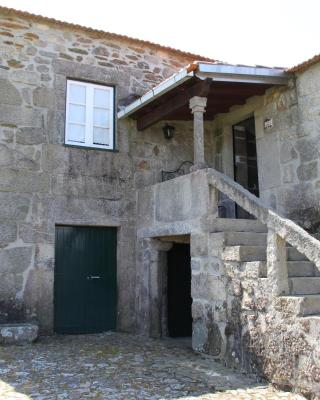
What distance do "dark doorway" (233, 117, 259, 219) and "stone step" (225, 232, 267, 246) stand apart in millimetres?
2958

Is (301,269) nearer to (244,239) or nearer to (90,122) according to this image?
(244,239)

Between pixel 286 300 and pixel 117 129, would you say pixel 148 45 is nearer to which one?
pixel 117 129

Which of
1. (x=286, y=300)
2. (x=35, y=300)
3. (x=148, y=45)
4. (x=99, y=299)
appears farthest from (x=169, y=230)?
(x=148, y=45)

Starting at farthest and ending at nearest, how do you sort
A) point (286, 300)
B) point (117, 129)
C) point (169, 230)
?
point (117, 129)
point (169, 230)
point (286, 300)

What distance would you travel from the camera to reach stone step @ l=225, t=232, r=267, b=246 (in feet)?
18.5

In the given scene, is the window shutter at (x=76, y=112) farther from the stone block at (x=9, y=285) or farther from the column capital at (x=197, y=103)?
the stone block at (x=9, y=285)

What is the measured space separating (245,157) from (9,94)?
430cm

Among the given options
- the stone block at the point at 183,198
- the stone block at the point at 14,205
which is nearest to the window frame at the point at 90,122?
the stone block at the point at 14,205

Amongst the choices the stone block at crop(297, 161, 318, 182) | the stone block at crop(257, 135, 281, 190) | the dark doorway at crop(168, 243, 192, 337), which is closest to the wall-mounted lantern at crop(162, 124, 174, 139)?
the stone block at crop(257, 135, 281, 190)

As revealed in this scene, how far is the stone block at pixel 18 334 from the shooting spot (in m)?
6.07

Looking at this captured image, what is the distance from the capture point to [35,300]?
22.3 ft

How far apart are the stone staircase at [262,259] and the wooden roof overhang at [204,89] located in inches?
77.2

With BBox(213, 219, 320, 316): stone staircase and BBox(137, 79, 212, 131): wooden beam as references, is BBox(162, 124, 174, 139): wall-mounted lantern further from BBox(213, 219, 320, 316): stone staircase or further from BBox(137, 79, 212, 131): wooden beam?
BBox(213, 219, 320, 316): stone staircase

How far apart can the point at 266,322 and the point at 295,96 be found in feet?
11.7
